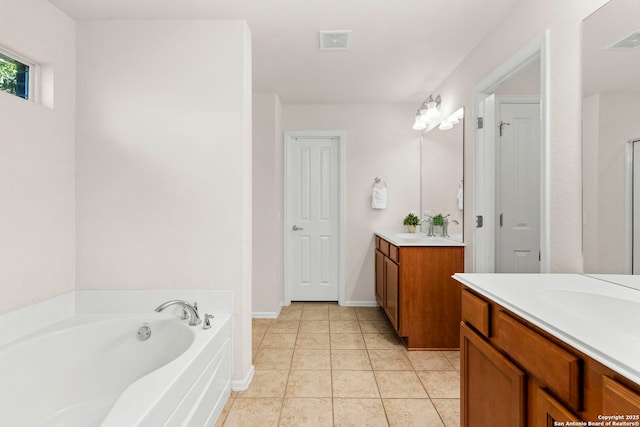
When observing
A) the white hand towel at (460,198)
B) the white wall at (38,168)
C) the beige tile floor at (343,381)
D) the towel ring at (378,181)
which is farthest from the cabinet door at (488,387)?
the towel ring at (378,181)

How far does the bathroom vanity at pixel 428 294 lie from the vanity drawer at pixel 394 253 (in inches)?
1.0

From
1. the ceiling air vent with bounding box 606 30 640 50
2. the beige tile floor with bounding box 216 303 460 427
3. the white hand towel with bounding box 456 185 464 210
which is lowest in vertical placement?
the beige tile floor with bounding box 216 303 460 427

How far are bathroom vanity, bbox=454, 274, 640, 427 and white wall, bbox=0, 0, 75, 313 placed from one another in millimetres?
2291

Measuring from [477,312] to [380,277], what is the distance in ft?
7.26

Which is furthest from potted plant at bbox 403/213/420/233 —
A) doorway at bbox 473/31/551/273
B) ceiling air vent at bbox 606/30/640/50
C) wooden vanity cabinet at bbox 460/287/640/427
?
ceiling air vent at bbox 606/30/640/50

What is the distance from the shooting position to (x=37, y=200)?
187 cm

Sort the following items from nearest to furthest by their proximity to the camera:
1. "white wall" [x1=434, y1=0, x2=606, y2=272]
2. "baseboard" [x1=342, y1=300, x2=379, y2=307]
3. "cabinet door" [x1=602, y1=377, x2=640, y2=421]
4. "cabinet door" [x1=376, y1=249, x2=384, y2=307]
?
"cabinet door" [x1=602, y1=377, x2=640, y2=421] → "white wall" [x1=434, y1=0, x2=606, y2=272] → "cabinet door" [x1=376, y1=249, x2=384, y2=307] → "baseboard" [x1=342, y1=300, x2=379, y2=307]

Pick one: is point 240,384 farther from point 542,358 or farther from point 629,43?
point 629,43

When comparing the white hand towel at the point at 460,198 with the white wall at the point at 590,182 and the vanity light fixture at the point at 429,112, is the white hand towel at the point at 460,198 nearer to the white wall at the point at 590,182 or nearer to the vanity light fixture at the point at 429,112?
the vanity light fixture at the point at 429,112

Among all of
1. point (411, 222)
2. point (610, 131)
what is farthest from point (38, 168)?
point (411, 222)

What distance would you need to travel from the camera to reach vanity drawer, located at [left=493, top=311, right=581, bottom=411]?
2.68 feet

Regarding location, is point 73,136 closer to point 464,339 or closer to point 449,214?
point 464,339

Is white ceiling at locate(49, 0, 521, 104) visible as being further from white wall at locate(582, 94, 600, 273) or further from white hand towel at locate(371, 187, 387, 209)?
white hand towel at locate(371, 187, 387, 209)

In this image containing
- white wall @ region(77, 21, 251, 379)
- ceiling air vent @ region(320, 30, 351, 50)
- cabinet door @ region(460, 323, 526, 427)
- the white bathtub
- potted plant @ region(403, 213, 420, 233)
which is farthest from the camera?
potted plant @ region(403, 213, 420, 233)
